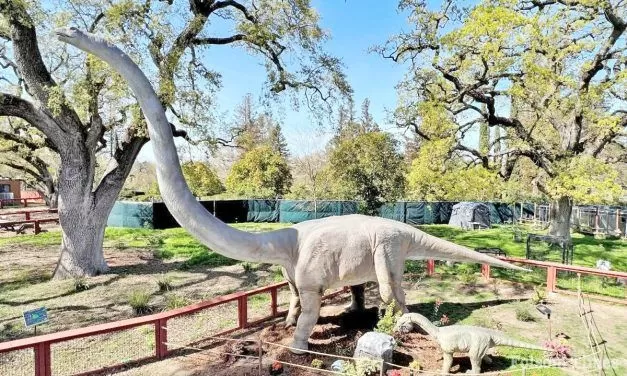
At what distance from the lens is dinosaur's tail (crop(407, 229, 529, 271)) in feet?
23.3

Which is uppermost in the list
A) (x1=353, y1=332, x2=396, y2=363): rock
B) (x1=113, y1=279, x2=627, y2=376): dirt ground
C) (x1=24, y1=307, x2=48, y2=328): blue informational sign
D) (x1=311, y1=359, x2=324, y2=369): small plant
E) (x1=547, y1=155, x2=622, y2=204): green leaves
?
(x1=547, y1=155, x2=622, y2=204): green leaves

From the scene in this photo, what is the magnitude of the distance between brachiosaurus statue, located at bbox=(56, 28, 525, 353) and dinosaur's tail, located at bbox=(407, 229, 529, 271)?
18 millimetres

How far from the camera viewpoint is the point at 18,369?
5.98m

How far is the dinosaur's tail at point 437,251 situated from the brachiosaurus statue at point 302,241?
0.06ft

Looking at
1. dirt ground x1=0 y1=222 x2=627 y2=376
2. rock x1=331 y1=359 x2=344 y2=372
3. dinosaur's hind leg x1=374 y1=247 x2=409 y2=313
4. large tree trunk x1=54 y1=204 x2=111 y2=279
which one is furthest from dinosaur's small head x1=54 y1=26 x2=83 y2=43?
large tree trunk x1=54 y1=204 x2=111 y2=279

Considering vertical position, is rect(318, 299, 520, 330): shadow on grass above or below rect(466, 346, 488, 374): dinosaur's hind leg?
below

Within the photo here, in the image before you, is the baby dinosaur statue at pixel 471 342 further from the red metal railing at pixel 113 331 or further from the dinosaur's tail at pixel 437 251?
the red metal railing at pixel 113 331

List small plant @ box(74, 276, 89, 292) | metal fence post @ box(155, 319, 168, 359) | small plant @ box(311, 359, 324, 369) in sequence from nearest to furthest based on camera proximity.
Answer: small plant @ box(311, 359, 324, 369)
metal fence post @ box(155, 319, 168, 359)
small plant @ box(74, 276, 89, 292)

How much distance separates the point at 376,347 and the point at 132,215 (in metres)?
20.4

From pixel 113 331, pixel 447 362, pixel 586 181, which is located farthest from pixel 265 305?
pixel 586 181

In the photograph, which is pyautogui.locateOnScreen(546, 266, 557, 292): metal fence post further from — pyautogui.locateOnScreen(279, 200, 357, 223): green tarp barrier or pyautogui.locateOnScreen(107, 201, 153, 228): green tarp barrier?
pyautogui.locateOnScreen(107, 201, 153, 228): green tarp barrier

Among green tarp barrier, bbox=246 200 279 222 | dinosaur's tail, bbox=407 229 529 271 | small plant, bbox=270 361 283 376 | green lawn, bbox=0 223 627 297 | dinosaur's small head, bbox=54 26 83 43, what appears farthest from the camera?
green tarp barrier, bbox=246 200 279 222

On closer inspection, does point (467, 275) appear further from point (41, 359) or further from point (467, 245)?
point (41, 359)

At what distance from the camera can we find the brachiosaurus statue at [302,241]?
4.72m
